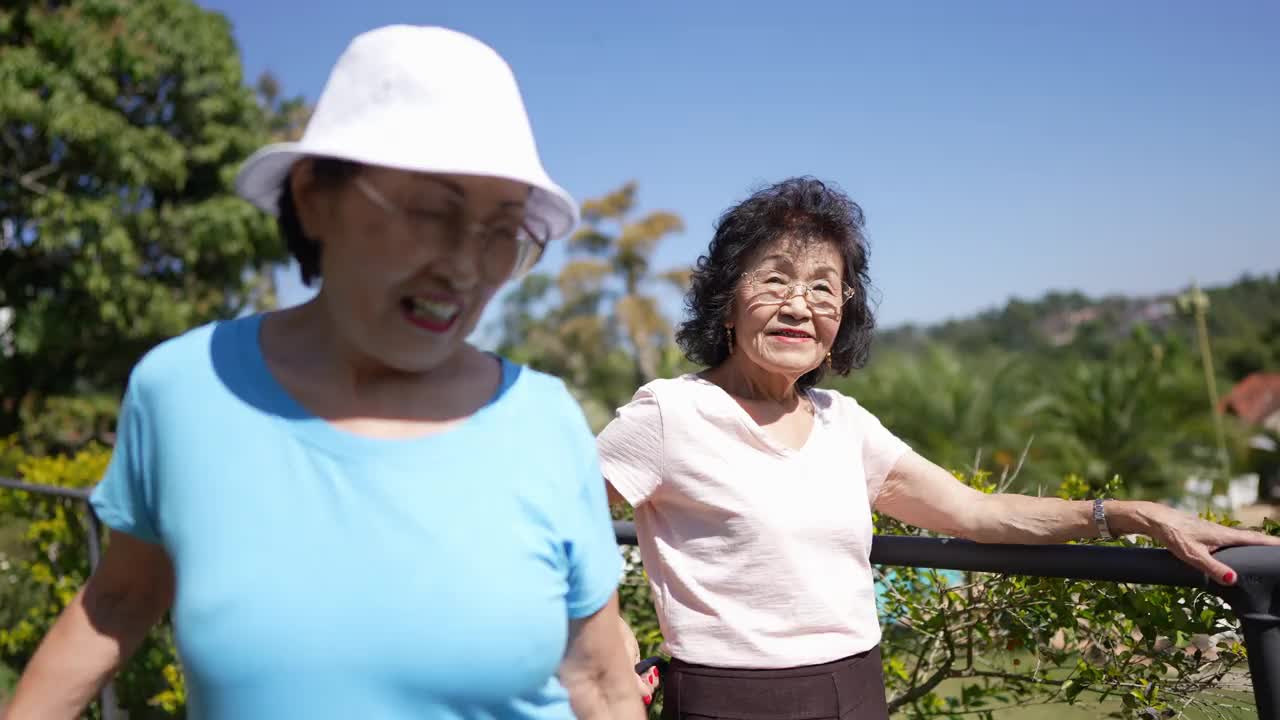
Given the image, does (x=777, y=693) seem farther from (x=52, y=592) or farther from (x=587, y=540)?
(x=52, y=592)

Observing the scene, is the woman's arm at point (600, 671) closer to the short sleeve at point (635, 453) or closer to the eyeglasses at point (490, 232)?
the eyeglasses at point (490, 232)

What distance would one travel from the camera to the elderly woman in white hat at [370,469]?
112 cm

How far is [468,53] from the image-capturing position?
3.94 ft

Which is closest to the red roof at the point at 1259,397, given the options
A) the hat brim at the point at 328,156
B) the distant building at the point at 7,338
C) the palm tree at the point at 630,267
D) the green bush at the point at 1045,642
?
the palm tree at the point at 630,267

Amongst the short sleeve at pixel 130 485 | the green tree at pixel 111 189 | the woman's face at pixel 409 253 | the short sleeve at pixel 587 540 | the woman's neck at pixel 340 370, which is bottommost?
the short sleeve at pixel 587 540

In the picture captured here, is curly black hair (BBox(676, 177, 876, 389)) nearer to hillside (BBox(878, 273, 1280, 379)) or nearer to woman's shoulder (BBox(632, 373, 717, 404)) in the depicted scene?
woman's shoulder (BBox(632, 373, 717, 404))

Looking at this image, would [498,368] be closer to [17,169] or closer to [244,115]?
[17,169]

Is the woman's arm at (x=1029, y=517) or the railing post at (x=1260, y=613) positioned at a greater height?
the woman's arm at (x=1029, y=517)

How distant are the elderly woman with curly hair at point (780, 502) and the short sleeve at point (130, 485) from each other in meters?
0.97

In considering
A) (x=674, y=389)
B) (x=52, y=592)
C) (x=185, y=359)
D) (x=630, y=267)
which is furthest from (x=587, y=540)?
(x=630, y=267)

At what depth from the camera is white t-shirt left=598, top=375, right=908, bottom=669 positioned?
1.96m

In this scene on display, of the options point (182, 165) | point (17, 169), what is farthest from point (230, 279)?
point (17, 169)

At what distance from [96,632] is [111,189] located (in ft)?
44.5

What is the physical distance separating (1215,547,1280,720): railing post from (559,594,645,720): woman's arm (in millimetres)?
966
